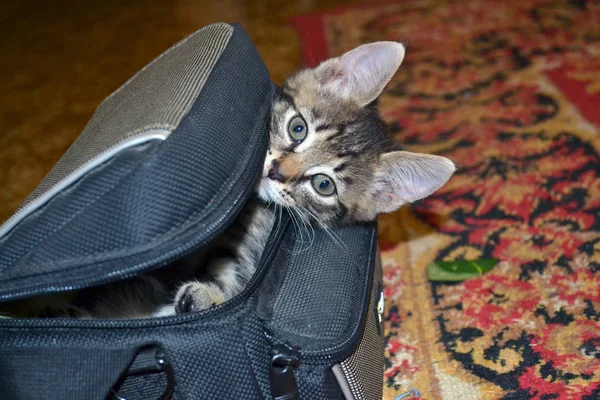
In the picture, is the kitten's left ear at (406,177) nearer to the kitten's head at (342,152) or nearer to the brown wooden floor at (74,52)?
the kitten's head at (342,152)

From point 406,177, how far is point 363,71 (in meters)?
0.25

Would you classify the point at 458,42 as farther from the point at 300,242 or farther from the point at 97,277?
the point at 97,277

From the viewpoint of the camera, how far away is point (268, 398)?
2.85 ft

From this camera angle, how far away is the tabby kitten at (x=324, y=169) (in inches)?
45.3

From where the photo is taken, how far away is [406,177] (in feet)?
4.18

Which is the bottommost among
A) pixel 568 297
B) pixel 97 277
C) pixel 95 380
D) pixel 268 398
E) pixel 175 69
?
pixel 568 297

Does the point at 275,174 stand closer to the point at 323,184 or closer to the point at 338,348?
the point at 323,184

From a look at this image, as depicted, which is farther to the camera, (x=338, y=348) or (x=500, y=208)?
(x=500, y=208)

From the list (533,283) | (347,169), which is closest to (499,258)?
(533,283)

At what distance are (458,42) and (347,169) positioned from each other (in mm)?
1527

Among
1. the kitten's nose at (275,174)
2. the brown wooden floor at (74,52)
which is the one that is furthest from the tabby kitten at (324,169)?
the brown wooden floor at (74,52)

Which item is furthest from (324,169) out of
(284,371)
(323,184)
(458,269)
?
(284,371)

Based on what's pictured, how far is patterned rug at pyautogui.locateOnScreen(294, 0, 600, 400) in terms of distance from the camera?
1.21 metres

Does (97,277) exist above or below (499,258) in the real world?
above
